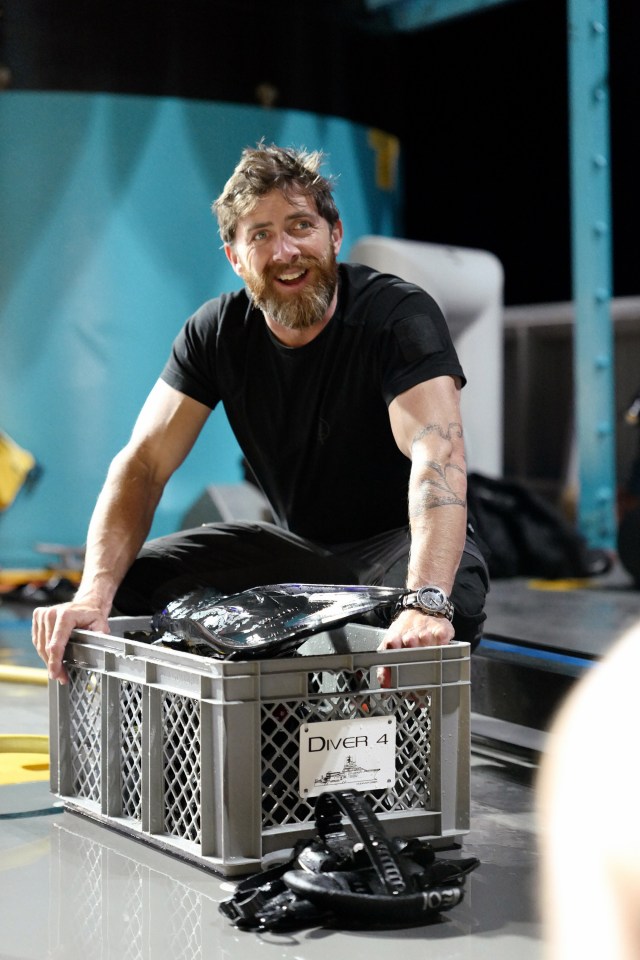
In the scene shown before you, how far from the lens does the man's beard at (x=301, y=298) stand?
2193mm

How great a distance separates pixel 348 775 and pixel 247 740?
17cm

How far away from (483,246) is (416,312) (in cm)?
578

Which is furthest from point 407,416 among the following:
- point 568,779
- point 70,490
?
point 70,490

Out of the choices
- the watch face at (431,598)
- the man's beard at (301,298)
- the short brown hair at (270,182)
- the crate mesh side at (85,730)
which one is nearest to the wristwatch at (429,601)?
the watch face at (431,598)

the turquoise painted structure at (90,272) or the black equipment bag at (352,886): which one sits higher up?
the turquoise painted structure at (90,272)

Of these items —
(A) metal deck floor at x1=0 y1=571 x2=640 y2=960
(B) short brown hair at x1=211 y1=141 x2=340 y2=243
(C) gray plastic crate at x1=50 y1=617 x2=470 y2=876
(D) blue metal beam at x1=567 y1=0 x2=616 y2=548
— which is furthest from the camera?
(D) blue metal beam at x1=567 y1=0 x2=616 y2=548

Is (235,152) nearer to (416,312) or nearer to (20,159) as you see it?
(20,159)

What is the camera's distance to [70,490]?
5.19 m

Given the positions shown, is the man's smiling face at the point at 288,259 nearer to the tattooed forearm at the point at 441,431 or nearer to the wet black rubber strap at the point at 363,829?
the tattooed forearm at the point at 441,431

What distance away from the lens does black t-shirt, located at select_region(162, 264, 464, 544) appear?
7.27ft

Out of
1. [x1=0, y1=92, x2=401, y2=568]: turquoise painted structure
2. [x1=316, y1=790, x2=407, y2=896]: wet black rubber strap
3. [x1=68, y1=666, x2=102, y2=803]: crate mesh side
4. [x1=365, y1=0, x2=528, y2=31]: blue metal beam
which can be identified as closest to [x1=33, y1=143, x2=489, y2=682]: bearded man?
[x1=68, y1=666, x2=102, y2=803]: crate mesh side

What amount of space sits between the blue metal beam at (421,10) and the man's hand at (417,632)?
4.67 meters

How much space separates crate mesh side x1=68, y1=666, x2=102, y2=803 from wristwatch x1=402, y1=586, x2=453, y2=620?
478 millimetres

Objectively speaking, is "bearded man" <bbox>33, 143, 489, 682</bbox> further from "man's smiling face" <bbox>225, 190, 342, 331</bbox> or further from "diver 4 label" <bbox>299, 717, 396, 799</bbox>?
"diver 4 label" <bbox>299, 717, 396, 799</bbox>
